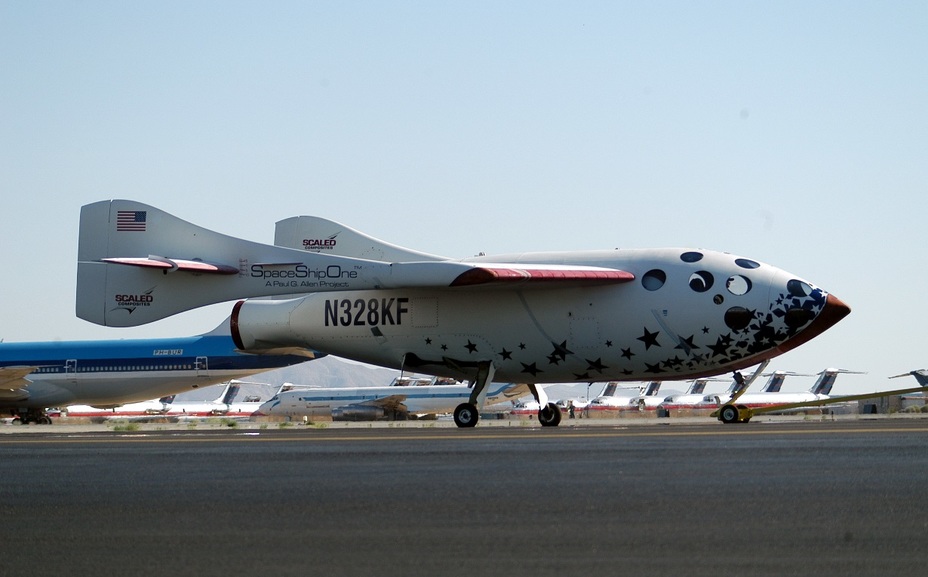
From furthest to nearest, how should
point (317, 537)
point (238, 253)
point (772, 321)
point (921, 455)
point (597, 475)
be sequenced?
point (238, 253), point (772, 321), point (921, 455), point (597, 475), point (317, 537)

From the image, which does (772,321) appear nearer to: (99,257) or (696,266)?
(696,266)

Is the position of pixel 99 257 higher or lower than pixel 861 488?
higher

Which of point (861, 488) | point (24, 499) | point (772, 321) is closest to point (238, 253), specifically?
point (772, 321)

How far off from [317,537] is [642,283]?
1774 centimetres

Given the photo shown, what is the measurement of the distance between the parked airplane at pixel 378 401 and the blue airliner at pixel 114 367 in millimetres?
14968

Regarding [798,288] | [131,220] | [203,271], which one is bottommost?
[798,288]

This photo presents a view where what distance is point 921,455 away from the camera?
11109 mm

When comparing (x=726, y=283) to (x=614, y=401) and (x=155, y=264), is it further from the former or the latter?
(x=614, y=401)

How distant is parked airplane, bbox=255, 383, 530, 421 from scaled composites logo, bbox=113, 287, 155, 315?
2915 cm

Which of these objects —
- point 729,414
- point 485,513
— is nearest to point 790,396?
point 729,414

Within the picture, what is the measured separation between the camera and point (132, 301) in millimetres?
26625

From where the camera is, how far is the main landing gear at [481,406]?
76.7 ft

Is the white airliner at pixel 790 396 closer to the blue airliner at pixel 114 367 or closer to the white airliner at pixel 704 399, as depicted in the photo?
the white airliner at pixel 704 399

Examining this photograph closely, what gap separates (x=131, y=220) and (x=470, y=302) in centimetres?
823
